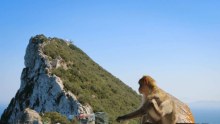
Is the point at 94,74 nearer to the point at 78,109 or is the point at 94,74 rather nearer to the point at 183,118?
the point at 78,109

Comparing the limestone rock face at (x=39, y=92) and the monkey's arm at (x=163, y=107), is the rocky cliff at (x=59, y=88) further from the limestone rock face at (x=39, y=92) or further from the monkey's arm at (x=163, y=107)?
the monkey's arm at (x=163, y=107)

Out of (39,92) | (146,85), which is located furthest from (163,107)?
(39,92)

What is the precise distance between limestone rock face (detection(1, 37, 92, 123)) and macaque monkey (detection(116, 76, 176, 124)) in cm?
4043

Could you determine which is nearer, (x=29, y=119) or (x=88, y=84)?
(x=29, y=119)

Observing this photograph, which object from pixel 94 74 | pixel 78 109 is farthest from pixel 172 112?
pixel 94 74

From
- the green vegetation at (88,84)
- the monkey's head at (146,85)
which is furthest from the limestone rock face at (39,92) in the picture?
the monkey's head at (146,85)

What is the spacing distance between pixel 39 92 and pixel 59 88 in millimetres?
3585

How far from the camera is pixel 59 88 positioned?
50.2 meters

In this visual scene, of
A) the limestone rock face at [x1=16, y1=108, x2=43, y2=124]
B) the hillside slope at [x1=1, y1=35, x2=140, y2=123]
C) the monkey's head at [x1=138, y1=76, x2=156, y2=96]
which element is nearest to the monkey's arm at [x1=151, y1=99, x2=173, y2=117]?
the monkey's head at [x1=138, y1=76, x2=156, y2=96]

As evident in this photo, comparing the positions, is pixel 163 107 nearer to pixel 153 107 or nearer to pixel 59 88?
pixel 153 107

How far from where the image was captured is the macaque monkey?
251 inches

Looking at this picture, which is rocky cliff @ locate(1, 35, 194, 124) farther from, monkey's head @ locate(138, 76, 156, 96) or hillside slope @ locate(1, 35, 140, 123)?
monkey's head @ locate(138, 76, 156, 96)

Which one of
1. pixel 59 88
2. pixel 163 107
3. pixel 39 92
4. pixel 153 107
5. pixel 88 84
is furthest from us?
pixel 88 84

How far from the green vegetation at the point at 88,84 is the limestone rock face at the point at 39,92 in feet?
3.78
